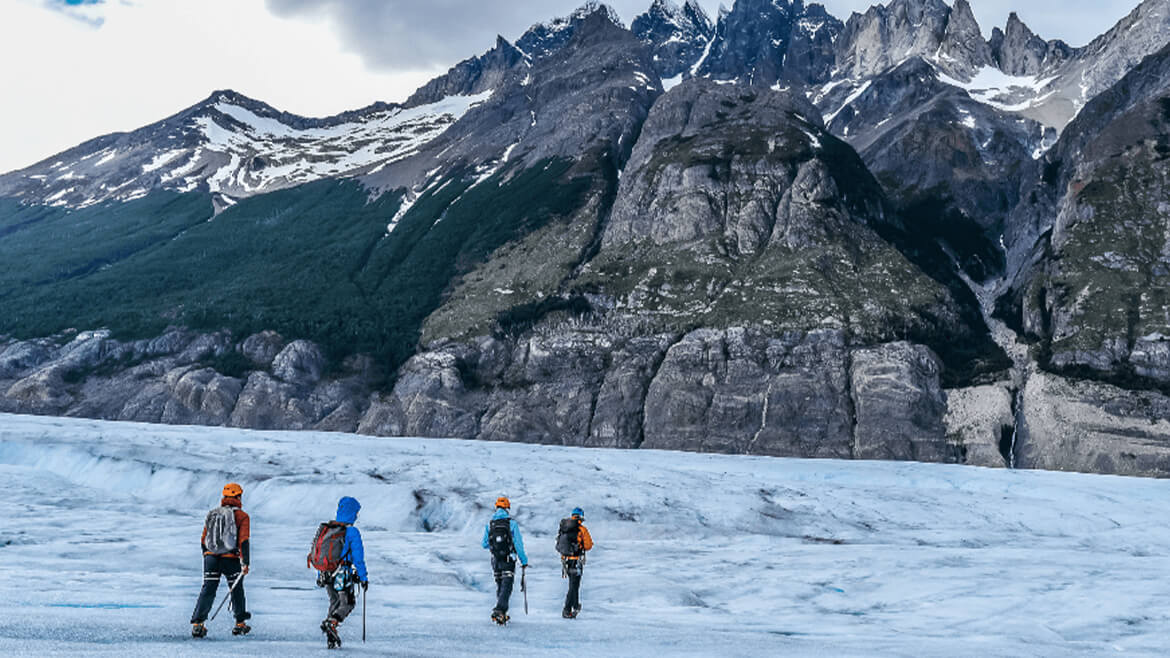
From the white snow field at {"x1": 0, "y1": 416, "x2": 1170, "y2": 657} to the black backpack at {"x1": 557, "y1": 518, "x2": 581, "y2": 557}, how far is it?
71.7 inches

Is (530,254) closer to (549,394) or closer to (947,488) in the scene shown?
(549,394)

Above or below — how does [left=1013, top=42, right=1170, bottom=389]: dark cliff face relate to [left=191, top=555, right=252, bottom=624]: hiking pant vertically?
above

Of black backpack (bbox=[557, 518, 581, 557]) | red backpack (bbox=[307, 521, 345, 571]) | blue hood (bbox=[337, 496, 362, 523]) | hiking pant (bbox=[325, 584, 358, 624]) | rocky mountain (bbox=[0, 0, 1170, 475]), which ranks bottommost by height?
hiking pant (bbox=[325, 584, 358, 624])

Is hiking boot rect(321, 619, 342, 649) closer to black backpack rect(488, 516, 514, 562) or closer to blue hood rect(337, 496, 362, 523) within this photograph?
blue hood rect(337, 496, 362, 523)

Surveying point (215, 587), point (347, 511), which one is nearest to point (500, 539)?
point (347, 511)

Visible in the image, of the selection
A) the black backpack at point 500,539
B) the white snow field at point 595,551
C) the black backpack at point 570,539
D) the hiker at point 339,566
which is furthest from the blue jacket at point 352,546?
the black backpack at point 570,539

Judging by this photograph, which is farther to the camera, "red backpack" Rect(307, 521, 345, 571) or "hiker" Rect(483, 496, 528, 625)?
"hiker" Rect(483, 496, 528, 625)

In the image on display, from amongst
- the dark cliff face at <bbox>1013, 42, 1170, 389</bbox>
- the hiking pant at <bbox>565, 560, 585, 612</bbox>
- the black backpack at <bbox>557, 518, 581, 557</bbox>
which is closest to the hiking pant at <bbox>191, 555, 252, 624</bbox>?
the black backpack at <bbox>557, 518, 581, 557</bbox>

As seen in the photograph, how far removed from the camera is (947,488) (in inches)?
2151

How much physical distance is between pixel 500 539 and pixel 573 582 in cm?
303

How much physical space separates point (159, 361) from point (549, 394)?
7629 cm

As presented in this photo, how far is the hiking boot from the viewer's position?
50.7 ft

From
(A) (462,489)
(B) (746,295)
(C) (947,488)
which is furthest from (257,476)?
(B) (746,295)

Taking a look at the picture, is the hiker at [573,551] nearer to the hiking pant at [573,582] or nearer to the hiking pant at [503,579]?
the hiking pant at [573,582]
